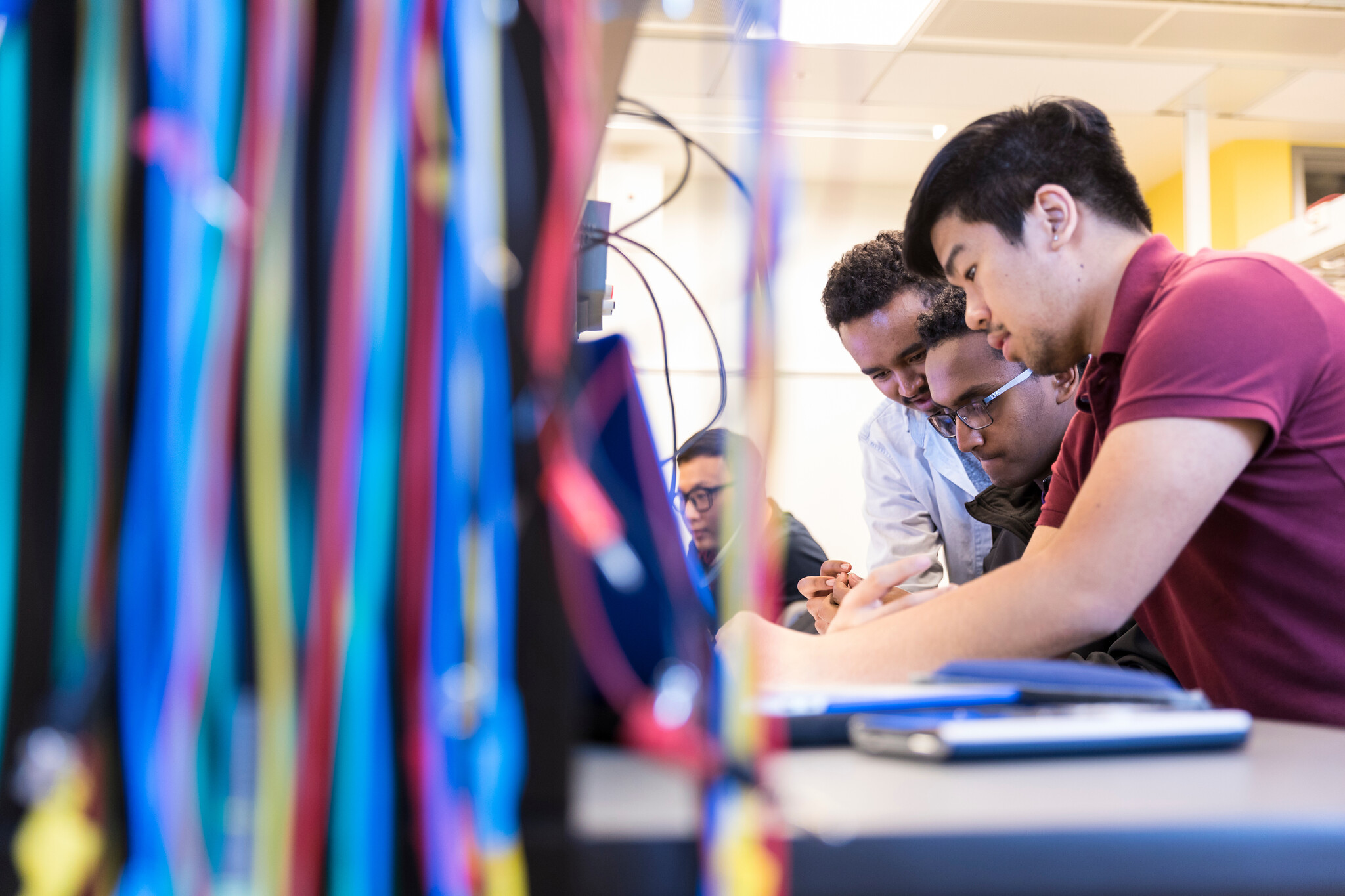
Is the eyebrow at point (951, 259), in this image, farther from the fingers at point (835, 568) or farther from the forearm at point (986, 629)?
the fingers at point (835, 568)

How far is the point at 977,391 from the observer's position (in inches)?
75.7

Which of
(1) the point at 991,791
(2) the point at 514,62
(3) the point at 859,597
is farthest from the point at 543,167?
(3) the point at 859,597

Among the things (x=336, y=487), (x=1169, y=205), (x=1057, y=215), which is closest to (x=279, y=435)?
(x=336, y=487)

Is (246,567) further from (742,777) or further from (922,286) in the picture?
(922,286)

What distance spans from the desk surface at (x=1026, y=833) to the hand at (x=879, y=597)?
730mm

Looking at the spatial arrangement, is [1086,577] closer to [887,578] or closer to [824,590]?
[887,578]

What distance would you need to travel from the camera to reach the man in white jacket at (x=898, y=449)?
2.07 m

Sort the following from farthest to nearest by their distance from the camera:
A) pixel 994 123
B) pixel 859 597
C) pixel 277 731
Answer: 1. pixel 994 123
2. pixel 859 597
3. pixel 277 731

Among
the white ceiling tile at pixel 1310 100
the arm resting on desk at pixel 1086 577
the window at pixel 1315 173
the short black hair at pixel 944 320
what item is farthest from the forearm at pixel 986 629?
the window at pixel 1315 173

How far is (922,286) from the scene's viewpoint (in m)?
2.07

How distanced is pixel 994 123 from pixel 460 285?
4.08 feet

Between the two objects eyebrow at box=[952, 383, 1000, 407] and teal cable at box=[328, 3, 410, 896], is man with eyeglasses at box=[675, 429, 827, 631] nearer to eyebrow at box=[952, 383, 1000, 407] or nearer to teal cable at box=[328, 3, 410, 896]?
teal cable at box=[328, 3, 410, 896]

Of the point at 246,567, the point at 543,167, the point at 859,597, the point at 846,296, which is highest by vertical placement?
the point at 846,296

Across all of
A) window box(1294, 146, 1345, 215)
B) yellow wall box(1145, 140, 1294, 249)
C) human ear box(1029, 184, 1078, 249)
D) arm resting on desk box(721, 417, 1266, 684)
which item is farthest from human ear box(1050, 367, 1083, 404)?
window box(1294, 146, 1345, 215)
